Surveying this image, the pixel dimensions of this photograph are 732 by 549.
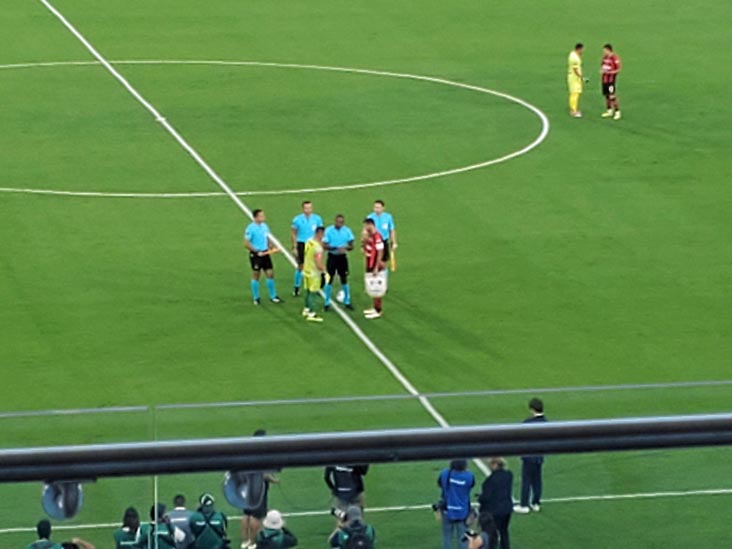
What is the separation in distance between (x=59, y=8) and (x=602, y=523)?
200ft

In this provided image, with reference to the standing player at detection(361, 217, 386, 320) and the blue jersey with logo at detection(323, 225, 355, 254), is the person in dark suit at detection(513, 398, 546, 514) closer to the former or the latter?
the standing player at detection(361, 217, 386, 320)

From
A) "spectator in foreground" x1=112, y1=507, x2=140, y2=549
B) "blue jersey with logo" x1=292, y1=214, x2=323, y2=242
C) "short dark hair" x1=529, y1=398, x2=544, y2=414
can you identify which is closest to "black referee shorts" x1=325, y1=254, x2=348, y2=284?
"blue jersey with logo" x1=292, y1=214, x2=323, y2=242

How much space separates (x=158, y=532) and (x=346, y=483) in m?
0.58

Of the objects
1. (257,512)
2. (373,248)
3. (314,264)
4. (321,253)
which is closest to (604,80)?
(373,248)

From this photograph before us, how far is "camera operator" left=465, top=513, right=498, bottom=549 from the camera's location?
18.3 feet

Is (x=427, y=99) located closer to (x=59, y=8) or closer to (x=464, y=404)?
(x=59, y=8)

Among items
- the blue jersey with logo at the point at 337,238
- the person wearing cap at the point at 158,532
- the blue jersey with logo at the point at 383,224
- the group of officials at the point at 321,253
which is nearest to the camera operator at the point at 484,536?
the person wearing cap at the point at 158,532

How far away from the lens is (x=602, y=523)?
19.0ft

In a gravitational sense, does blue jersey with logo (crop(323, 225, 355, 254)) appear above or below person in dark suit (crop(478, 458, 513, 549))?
below

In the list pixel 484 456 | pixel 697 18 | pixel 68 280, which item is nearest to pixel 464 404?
pixel 484 456

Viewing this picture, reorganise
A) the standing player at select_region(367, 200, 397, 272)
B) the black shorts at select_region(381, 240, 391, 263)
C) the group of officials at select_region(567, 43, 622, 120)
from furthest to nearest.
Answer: the group of officials at select_region(567, 43, 622, 120)
the standing player at select_region(367, 200, 397, 272)
the black shorts at select_region(381, 240, 391, 263)

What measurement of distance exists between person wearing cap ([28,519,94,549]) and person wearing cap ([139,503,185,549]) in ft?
0.59

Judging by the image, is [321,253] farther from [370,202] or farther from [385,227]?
[370,202]

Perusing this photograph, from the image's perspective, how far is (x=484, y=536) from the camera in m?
5.59
